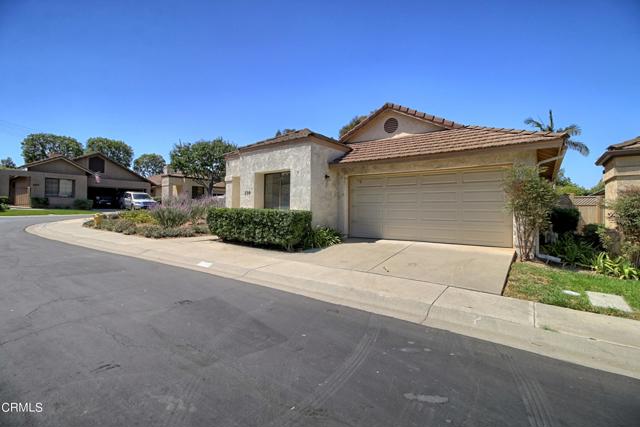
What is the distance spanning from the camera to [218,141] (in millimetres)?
34562

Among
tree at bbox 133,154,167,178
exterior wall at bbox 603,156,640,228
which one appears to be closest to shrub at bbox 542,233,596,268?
exterior wall at bbox 603,156,640,228

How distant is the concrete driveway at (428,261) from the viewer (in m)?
6.39

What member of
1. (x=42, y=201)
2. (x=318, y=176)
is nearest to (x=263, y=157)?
(x=318, y=176)

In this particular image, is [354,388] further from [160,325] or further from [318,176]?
[318,176]

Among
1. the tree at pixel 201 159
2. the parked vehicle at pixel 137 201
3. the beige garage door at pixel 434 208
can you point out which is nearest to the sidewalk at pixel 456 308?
the beige garage door at pixel 434 208

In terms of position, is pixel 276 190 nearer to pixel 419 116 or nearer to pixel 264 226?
pixel 264 226

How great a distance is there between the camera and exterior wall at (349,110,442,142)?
1202cm

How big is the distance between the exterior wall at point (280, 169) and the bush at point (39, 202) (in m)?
29.2

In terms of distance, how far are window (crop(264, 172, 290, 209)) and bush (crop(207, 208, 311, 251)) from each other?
2256mm

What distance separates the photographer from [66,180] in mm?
31953

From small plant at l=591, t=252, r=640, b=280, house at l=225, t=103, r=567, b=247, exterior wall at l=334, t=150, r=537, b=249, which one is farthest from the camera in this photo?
house at l=225, t=103, r=567, b=247

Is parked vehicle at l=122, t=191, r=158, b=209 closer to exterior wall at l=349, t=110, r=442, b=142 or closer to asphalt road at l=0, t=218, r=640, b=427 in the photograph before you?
exterior wall at l=349, t=110, r=442, b=142

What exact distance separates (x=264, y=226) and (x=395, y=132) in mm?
6842

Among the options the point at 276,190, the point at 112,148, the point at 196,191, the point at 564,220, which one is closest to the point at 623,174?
the point at 564,220
